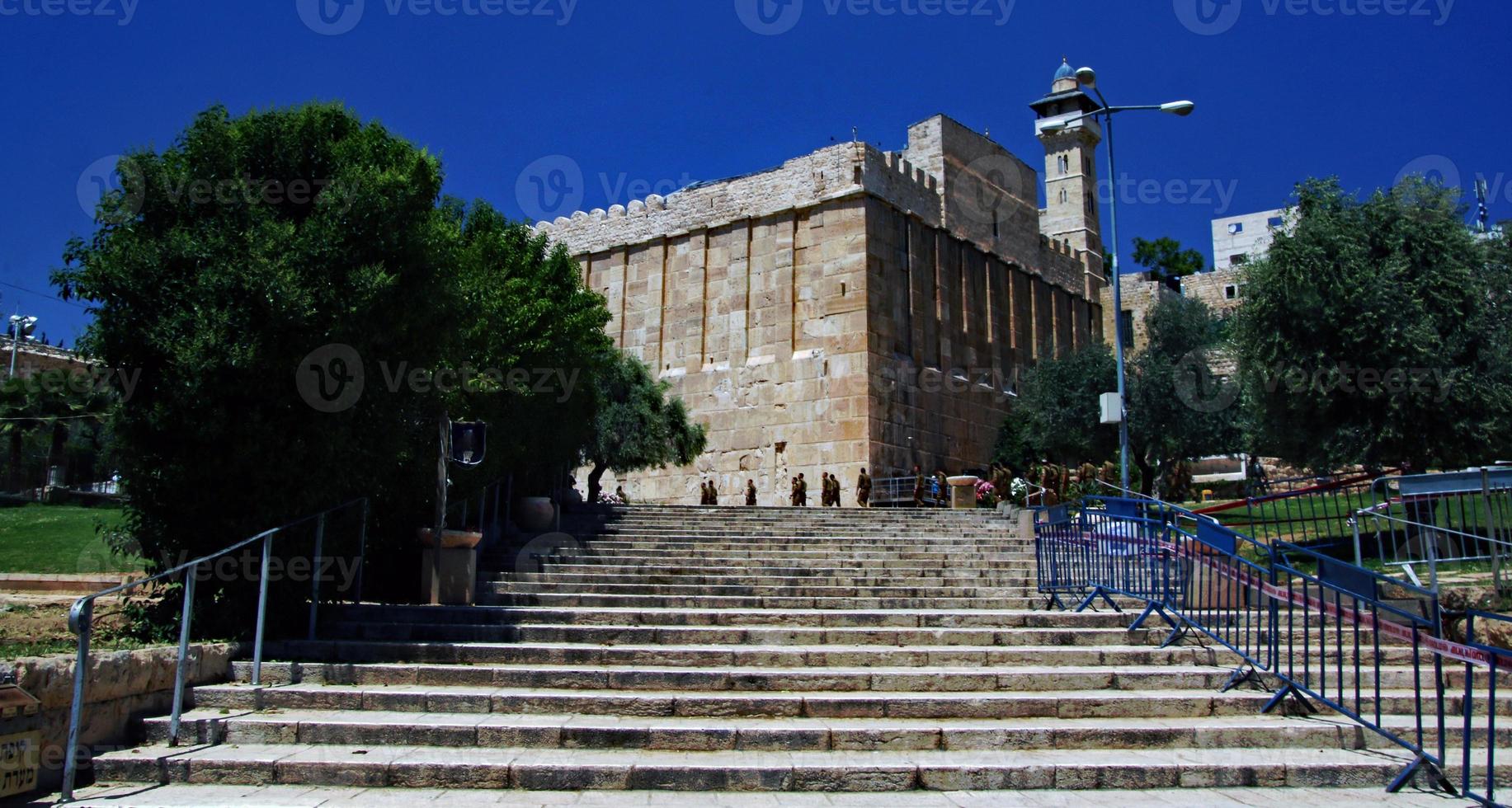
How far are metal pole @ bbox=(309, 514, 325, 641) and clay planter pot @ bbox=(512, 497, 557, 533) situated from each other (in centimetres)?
488

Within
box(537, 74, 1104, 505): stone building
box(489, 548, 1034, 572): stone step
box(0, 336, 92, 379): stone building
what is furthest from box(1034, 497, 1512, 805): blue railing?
box(0, 336, 92, 379): stone building

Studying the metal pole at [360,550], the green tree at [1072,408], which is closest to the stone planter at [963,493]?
the green tree at [1072,408]

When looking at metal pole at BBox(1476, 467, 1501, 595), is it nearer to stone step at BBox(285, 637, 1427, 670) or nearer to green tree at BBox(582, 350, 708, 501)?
stone step at BBox(285, 637, 1427, 670)

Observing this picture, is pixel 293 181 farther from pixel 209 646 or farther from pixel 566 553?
pixel 566 553

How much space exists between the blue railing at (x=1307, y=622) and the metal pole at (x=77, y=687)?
6.47 metres

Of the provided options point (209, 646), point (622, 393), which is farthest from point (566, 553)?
point (622, 393)

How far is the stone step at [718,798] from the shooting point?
204 inches

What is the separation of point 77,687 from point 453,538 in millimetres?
4260

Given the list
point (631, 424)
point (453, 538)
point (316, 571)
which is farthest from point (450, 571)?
point (631, 424)

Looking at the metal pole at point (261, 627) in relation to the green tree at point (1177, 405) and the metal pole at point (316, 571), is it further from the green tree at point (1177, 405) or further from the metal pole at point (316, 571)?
the green tree at point (1177, 405)

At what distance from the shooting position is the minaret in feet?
143

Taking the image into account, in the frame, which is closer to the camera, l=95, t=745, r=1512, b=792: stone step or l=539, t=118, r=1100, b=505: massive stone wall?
l=95, t=745, r=1512, b=792: stone step

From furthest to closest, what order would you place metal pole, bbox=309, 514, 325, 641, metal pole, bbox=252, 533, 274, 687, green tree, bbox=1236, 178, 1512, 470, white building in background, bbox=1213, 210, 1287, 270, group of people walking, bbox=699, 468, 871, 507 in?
white building in background, bbox=1213, 210, 1287, 270
group of people walking, bbox=699, 468, 871, 507
green tree, bbox=1236, 178, 1512, 470
metal pole, bbox=309, 514, 325, 641
metal pole, bbox=252, 533, 274, 687

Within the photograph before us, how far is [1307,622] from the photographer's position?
6.26 metres
